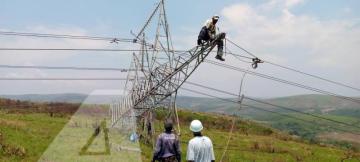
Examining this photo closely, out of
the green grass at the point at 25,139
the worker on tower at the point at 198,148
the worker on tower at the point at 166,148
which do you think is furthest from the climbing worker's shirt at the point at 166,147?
the green grass at the point at 25,139

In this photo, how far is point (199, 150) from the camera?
14.8m

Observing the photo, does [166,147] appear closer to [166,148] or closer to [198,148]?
[166,148]

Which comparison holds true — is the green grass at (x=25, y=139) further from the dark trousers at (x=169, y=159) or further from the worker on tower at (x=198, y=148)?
the worker on tower at (x=198, y=148)

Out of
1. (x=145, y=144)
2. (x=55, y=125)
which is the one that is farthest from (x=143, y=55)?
(x=55, y=125)

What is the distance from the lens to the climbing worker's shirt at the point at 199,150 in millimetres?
14750

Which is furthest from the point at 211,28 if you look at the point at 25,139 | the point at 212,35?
the point at 25,139

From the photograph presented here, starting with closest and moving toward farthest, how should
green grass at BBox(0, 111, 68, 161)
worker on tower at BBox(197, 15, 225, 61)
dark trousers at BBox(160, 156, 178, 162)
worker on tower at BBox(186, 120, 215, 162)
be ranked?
worker on tower at BBox(186, 120, 215, 162) → dark trousers at BBox(160, 156, 178, 162) → green grass at BBox(0, 111, 68, 161) → worker on tower at BBox(197, 15, 225, 61)

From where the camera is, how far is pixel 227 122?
86500 mm

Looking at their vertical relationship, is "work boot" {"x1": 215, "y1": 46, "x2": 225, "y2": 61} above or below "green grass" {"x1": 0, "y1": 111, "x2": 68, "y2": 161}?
above

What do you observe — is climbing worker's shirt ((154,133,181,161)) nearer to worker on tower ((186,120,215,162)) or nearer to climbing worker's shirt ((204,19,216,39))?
worker on tower ((186,120,215,162))

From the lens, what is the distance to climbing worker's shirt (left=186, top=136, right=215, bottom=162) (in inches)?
581

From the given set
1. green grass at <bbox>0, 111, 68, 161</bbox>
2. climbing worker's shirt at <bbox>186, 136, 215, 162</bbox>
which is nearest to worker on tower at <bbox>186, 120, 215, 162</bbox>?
climbing worker's shirt at <bbox>186, 136, 215, 162</bbox>

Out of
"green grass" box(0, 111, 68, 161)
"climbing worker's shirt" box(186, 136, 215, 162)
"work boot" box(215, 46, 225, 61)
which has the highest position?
"work boot" box(215, 46, 225, 61)

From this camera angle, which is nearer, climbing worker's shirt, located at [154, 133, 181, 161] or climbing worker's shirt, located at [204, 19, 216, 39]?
climbing worker's shirt, located at [154, 133, 181, 161]
